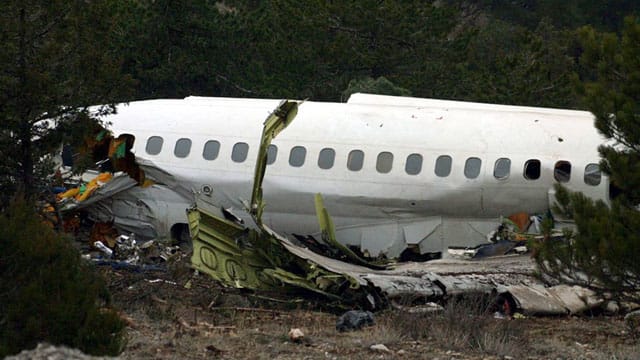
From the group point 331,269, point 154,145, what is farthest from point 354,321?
point 154,145

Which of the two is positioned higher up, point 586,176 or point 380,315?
point 586,176

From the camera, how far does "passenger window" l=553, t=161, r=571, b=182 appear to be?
810 inches

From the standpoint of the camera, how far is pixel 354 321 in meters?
14.9

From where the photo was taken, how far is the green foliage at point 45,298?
1014cm

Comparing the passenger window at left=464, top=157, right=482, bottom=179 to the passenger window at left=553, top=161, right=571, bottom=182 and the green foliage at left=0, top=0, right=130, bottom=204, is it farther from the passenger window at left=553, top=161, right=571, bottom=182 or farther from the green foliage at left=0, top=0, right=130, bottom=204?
the green foliage at left=0, top=0, right=130, bottom=204

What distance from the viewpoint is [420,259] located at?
21141 mm

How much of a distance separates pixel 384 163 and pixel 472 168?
1.63 m

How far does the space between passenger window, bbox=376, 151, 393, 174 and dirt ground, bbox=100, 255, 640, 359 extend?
4.58 metres

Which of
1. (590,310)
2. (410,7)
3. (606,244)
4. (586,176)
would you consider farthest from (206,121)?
(410,7)

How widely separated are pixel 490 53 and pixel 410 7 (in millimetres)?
16224

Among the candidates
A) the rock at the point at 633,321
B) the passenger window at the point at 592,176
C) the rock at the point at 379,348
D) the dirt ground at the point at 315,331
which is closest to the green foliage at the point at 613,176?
the dirt ground at the point at 315,331

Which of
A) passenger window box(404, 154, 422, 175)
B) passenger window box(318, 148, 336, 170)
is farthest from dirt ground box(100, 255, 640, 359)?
passenger window box(404, 154, 422, 175)

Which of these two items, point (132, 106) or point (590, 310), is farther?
point (132, 106)

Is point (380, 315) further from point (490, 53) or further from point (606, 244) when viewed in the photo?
point (490, 53)
